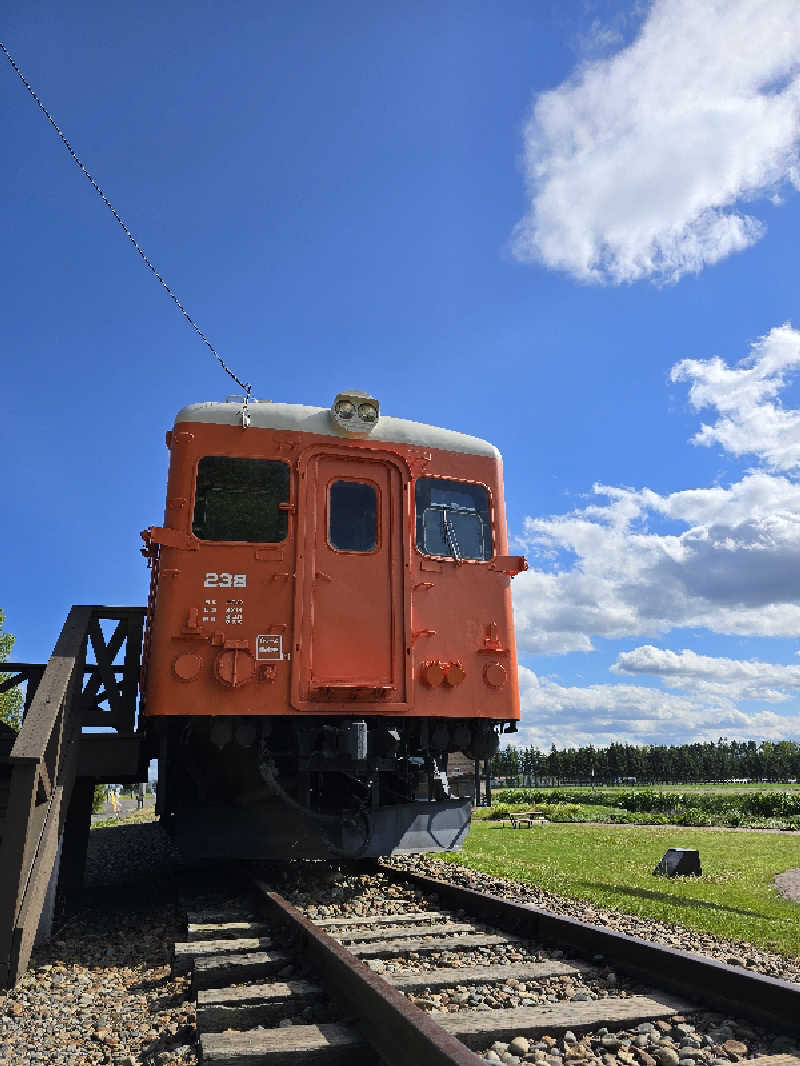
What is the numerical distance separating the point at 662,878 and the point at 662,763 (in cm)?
8571

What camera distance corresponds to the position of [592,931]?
4395 millimetres

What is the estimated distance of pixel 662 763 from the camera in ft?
290

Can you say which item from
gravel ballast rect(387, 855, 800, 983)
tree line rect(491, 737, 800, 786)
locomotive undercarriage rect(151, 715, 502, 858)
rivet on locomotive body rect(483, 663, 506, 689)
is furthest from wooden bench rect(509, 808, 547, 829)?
tree line rect(491, 737, 800, 786)

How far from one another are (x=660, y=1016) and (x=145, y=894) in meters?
6.22

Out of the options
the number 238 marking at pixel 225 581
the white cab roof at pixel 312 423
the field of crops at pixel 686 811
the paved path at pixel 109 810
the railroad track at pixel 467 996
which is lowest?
the paved path at pixel 109 810

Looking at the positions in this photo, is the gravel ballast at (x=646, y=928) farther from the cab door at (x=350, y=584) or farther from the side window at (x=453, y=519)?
the side window at (x=453, y=519)

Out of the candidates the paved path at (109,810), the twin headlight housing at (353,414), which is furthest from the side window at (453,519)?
the paved path at (109,810)

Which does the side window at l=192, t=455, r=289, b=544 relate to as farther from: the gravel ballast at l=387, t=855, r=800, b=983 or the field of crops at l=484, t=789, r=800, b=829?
the field of crops at l=484, t=789, r=800, b=829

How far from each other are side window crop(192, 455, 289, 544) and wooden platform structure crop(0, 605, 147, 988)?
1.60 meters

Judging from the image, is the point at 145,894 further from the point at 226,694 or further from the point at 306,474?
the point at 306,474

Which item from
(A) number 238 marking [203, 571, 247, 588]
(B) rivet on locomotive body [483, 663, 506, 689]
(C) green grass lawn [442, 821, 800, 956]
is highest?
(A) number 238 marking [203, 571, 247, 588]

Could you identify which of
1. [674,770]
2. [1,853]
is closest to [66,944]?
[1,853]

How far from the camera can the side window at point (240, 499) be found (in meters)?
6.81

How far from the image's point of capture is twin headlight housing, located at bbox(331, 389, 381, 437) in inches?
288
